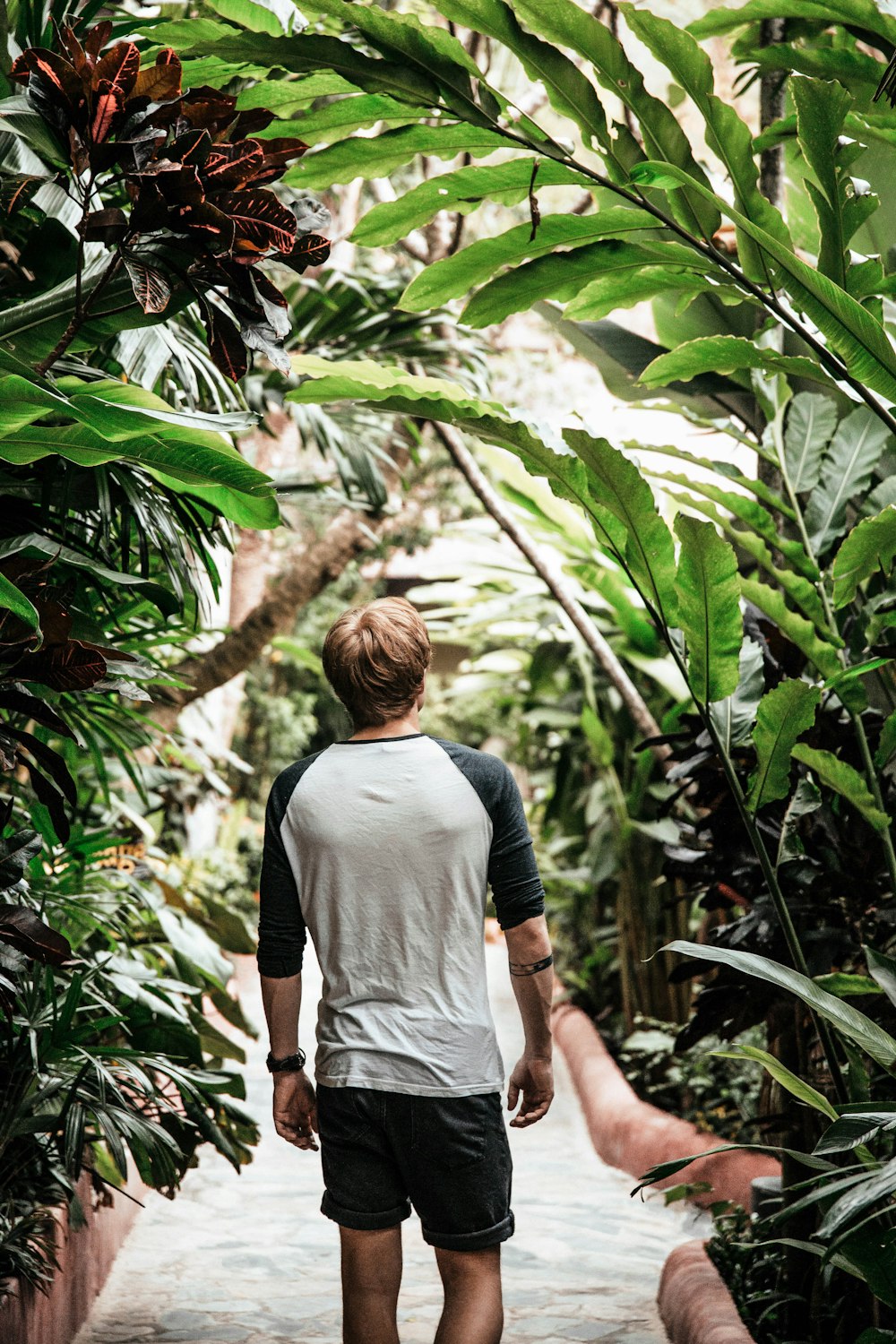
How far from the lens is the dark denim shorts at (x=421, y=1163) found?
6.48ft

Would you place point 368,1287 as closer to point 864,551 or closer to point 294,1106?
point 294,1106

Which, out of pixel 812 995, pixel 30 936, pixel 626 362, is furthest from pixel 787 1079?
pixel 626 362

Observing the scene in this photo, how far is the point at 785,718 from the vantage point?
2047mm

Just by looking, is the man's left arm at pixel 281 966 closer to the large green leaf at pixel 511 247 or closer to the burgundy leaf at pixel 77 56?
the large green leaf at pixel 511 247

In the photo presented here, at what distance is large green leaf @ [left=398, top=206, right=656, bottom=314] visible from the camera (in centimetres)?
196

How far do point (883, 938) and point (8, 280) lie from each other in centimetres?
228

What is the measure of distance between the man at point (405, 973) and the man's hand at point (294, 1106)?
0.10 meters

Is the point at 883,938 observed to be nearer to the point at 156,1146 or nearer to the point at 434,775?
the point at 434,775

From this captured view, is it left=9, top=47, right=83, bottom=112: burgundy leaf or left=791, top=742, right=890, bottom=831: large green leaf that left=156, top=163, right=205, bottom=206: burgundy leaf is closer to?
left=9, top=47, right=83, bottom=112: burgundy leaf

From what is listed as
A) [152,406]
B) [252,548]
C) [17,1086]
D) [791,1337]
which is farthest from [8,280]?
[252,548]

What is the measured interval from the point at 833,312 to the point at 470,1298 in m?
1.62

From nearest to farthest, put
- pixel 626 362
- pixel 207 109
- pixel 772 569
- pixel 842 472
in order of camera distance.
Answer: pixel 207 109, pixel 772 569, pixel 842 472, pixel 626 362

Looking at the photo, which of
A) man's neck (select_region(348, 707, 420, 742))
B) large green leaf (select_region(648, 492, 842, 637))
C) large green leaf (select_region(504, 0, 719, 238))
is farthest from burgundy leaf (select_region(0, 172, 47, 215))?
large green leaf (select_region(648, 492, 842, 637))

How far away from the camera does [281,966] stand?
2.12 metres
